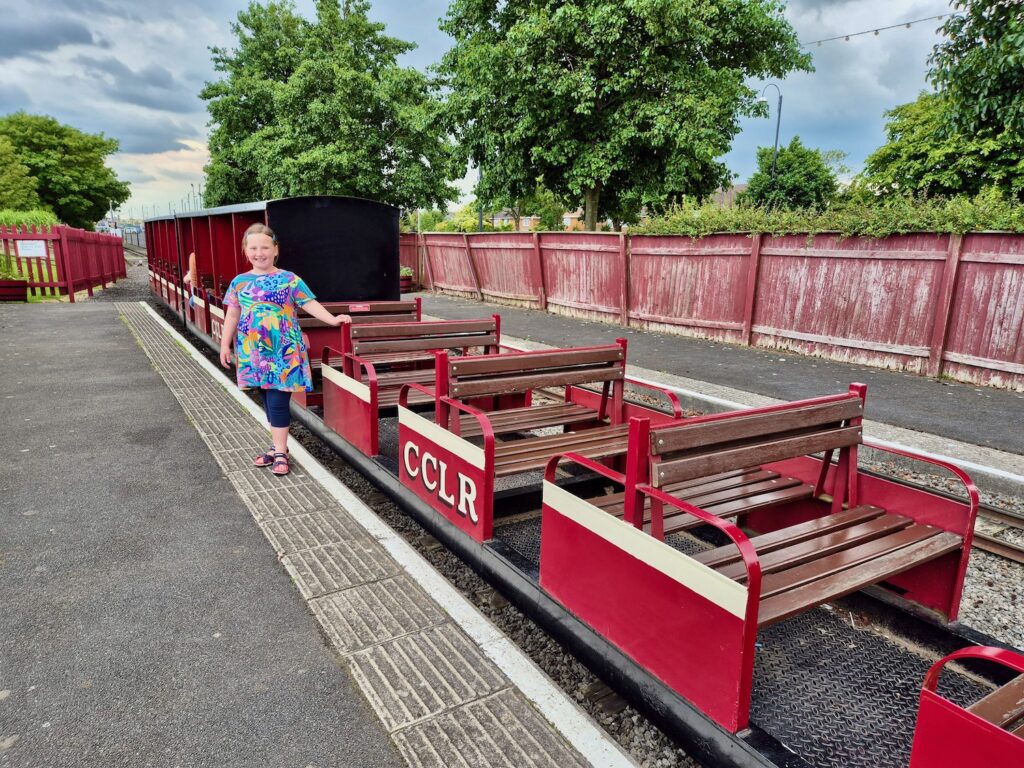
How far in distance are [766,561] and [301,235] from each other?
6704 millimetres

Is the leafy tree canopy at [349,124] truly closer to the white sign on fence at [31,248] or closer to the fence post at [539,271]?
the fence post at [539,271]

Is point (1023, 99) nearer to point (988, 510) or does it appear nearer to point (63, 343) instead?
point (988, 510)

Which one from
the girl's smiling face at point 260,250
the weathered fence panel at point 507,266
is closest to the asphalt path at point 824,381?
the weathered fence panel at point 507,266

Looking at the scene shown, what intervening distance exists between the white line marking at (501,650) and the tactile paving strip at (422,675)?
0.08 m

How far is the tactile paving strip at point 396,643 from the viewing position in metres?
2.46

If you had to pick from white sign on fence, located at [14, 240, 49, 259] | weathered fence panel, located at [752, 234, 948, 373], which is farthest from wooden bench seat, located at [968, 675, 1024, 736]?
white sign on fence, located at [14, 240, 49, 259]

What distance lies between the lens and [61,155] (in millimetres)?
58219

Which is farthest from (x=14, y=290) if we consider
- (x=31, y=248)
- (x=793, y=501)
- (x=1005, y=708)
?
(x=1005, y=708)

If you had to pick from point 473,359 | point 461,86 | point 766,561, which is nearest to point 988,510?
point 766,561

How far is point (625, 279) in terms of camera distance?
1427cm

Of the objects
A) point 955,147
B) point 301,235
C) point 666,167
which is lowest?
point 301,235

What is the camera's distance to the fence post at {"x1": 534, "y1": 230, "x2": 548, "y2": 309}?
1692 cm

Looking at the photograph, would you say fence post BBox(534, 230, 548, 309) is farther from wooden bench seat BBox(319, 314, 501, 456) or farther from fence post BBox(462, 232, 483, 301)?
wooden bench seat BBox(319, 314, 501, 456)

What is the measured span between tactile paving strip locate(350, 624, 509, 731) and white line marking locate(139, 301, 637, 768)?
8 cm
